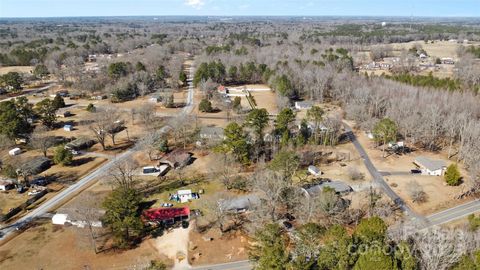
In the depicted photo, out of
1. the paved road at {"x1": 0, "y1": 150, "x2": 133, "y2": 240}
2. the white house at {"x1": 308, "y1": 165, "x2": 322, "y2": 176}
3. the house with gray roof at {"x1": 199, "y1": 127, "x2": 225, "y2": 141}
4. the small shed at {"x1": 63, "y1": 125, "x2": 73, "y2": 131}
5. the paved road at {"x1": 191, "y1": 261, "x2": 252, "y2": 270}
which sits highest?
the house with gray roof at {"x1": 199, "y1": 127, "x2": 225, "y2": 141}

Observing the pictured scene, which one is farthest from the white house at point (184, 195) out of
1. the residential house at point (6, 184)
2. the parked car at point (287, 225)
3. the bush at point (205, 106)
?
the bush at point (205, 106)

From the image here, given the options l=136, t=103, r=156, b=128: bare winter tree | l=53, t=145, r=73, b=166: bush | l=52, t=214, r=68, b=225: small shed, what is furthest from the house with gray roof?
l=52, t=214, r=68, b=225: small shed

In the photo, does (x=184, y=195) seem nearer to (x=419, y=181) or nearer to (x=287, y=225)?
(x=287, y=225)

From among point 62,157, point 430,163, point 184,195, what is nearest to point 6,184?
point 62,157

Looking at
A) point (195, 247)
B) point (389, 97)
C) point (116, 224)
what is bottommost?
point (195, 247)

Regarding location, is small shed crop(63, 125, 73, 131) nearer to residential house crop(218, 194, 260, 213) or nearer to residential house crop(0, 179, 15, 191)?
residential house crop(0, 179, 15, 191)

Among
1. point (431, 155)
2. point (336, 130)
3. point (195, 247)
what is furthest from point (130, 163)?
point (431, 155)

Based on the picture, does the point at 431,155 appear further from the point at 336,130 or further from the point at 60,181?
the point at 60,181
